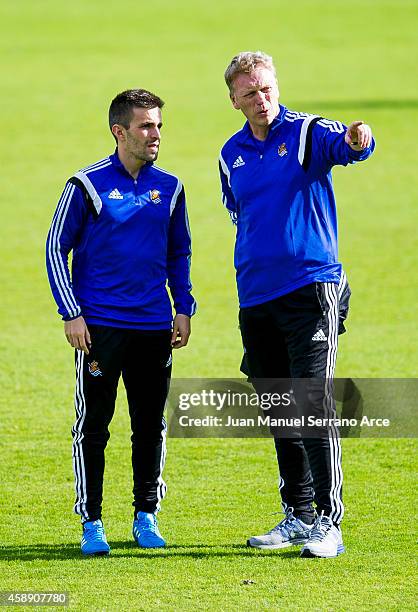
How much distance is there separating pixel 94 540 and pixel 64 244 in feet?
4.56

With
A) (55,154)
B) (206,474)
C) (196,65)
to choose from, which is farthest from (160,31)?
(206,474)

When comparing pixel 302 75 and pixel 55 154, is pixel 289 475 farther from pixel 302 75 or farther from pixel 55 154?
pixel 302 75

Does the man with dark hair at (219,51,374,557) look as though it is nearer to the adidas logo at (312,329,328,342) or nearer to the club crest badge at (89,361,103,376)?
the adidas logo at (312,329,328,342)

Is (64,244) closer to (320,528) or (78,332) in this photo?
(78,332)

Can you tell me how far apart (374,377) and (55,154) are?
14.4 meters

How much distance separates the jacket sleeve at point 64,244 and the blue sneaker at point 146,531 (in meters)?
1.06

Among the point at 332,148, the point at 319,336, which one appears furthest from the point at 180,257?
the point at 332,148

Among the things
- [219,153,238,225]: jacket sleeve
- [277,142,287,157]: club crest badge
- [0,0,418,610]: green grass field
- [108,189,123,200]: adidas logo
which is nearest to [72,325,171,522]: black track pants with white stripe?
[0,0,418,610]: green grass field

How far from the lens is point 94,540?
19.3 feet

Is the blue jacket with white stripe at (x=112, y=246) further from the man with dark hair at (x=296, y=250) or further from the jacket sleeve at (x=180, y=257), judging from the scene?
the man with dark hair at (x=296, y=250)

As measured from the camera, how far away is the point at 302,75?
3069 cm

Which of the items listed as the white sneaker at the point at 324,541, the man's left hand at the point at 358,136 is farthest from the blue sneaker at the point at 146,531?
the man's left hand at the point at 358,136

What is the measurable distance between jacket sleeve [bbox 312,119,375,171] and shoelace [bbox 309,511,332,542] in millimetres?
1619

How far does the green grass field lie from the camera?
5.59 m
